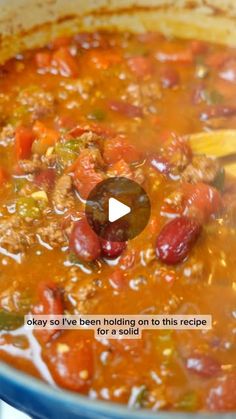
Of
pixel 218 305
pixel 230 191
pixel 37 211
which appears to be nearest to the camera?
pixel 218 305

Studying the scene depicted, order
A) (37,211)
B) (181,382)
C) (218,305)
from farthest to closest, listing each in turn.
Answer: (37,211)
(218,305)
(181,382)

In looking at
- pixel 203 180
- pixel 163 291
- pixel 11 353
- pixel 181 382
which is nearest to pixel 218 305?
pixel 163 291

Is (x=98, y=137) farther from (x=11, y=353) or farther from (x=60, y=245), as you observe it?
(x=11, y=353)

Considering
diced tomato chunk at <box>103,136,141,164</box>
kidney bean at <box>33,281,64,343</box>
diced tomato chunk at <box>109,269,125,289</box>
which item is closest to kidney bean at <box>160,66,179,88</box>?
diced tomato chunk at <box>103,136,141,164</box>

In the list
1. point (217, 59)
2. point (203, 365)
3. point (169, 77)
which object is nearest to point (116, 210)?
point (203, 365)

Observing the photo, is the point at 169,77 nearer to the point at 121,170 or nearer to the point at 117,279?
the point at 121,170

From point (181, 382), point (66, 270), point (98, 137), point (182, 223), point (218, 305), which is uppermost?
point (98, 137)

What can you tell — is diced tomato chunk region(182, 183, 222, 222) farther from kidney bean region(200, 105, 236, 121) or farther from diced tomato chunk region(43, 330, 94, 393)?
diced tomato chunk region(43, 330, 94, 393)
